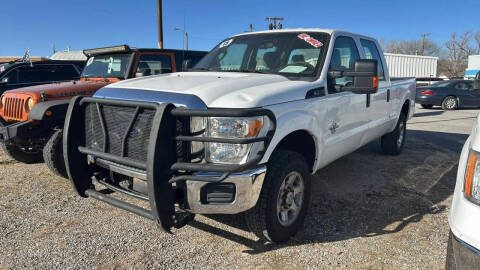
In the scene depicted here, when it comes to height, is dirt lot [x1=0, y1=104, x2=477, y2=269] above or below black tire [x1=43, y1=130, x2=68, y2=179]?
below

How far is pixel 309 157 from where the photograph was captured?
11.3 ft

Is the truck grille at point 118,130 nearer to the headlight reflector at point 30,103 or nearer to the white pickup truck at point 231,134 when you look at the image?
the white pickup truck at point 231,134

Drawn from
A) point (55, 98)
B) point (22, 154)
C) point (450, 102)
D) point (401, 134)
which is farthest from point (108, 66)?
point (450, 102)

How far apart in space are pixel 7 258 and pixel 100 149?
1.14m

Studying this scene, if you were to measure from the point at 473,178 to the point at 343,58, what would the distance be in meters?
2.52

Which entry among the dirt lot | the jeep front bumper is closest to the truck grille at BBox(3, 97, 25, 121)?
the jeep front bumper

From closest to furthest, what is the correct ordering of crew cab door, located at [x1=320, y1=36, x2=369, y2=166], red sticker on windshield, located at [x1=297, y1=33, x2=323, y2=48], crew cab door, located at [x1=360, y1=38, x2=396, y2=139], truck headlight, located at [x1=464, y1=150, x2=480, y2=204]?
truck headlight, located at [x1=464, y1=150, x2=480, y2=204] → crew cab door, located at [x1=320, y1=36, x2=369, y2=166] → red sticker on windshield, located at [x1=297, y1=33, x2=323, y2=48] → crew cab door, located at [x1=360, y1=38, x2=396, y2=139]

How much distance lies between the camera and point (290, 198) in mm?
3074

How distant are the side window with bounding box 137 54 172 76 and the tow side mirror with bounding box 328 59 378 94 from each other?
3.69 m

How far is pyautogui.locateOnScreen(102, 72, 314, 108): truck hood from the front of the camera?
2582 mm

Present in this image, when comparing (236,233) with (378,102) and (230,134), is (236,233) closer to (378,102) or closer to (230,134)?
(230,134)

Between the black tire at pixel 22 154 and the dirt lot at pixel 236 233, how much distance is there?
72 cm

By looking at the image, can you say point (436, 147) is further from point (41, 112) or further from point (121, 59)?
point (41, 112)

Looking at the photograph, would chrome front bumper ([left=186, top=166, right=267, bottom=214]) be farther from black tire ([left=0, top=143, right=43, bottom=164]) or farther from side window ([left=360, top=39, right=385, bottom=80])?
black tire ([left=0, top=143, right=43, bottom=164])
